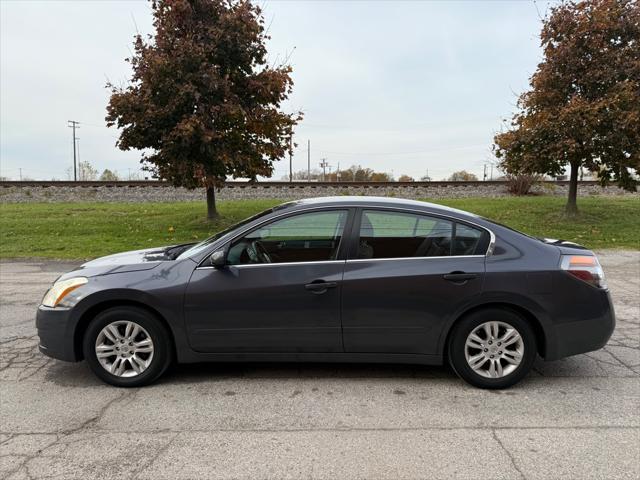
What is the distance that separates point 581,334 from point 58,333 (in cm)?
427

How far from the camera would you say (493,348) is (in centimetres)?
381

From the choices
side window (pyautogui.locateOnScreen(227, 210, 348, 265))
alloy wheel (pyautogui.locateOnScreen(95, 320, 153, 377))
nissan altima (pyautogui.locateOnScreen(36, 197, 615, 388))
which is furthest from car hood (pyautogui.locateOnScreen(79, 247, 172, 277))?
side window (pyautogui.locateOnScreen(227, 210, 348, 265))

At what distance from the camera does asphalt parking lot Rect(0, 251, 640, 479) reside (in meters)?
2.78

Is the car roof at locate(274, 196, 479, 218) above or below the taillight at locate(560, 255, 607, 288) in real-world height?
above

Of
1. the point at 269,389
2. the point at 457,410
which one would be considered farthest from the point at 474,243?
the point at 269,389

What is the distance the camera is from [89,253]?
10.8m

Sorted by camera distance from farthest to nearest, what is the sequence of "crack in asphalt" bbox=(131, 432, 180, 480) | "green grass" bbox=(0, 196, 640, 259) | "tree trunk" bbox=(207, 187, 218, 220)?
"tree trunk" bbox=(207, 187, 218, 220), "green grass" bbox=(0, 196, 640, 259), "crack in asphalt" bbox=(131, 432, 180, 480)

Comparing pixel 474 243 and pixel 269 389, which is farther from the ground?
pixel 474 243

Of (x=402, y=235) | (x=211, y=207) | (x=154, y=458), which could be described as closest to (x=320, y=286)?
(x=402, y=235)

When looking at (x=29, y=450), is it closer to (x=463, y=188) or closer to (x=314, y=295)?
(x=314, y=295)

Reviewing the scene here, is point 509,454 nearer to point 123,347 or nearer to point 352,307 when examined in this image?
point 352,307

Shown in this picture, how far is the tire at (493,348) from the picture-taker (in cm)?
379

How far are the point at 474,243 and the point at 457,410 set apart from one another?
1337 millimetres

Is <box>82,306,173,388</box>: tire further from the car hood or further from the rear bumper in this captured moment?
the rear bumper
